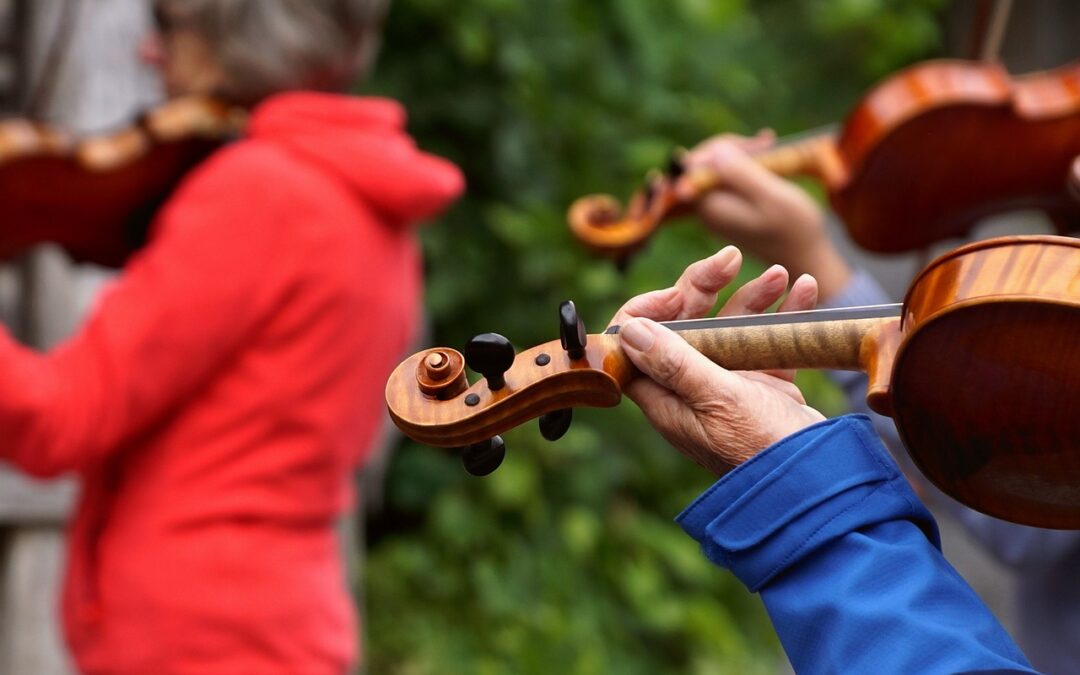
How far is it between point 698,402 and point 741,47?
2.96 m

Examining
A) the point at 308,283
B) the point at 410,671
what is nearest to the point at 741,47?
the point at 410,671

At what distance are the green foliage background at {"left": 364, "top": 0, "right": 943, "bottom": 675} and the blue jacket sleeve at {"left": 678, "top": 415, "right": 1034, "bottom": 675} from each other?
2.05m

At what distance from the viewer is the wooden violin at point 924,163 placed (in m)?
1.67

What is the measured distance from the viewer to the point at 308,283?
5.35 feet

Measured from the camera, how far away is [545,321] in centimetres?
304

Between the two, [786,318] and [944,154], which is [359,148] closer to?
[944,154]

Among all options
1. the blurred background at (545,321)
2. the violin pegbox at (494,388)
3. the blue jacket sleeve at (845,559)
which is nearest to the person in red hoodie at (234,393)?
the violin pegbox at (494,388)

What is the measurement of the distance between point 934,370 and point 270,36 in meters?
1.18

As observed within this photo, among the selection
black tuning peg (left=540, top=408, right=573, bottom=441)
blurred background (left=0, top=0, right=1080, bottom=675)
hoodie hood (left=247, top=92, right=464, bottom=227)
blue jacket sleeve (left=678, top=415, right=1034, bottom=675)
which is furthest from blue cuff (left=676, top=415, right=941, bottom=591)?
blurred background (left=0, top=0, right=1080, bottom=675)

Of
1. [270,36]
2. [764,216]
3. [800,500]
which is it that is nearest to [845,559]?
[800,500]

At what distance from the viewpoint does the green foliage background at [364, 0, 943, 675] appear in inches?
116

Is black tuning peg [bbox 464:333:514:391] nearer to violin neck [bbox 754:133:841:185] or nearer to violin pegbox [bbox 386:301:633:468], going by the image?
violin pegbox [bbox 386:301:633:468]

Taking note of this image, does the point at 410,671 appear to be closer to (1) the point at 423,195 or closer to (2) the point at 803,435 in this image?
(1) the point at 423,195

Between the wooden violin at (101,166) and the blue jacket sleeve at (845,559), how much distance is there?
1.11m
